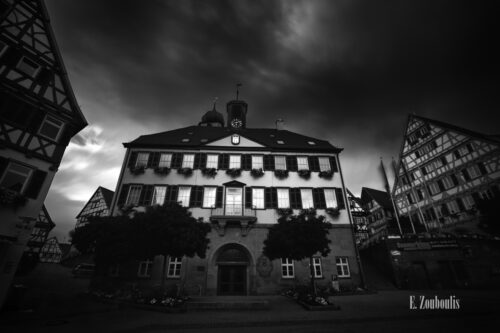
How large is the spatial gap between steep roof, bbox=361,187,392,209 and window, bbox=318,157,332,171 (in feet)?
61.9

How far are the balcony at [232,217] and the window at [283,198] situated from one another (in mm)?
2583

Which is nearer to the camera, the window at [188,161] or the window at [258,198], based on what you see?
the window at [258,198]

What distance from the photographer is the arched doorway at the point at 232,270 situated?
17.9 metres

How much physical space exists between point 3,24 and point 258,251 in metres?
21.4

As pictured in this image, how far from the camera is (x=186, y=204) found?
19.8 metres

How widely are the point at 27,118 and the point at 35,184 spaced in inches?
147

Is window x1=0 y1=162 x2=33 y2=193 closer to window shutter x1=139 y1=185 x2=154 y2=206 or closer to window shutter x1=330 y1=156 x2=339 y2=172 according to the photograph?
window shutter x1=139 y1=185 x2=154 y2=206

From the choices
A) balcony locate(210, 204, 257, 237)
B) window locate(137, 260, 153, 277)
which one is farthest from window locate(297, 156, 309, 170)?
Answer: window locate(137, 260, 153, 277)

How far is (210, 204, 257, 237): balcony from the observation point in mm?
18953

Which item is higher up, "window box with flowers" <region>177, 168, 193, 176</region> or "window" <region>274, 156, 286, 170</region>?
"window" <region>274, 156, 286, 170</region>

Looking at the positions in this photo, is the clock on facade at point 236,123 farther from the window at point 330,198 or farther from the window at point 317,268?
the window at point 317,268

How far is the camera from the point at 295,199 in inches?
816

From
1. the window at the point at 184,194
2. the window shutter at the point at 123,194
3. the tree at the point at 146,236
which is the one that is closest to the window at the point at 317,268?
the tree at the point at 146,236

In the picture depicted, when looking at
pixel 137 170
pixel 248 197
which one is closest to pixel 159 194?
pixel 137 170
